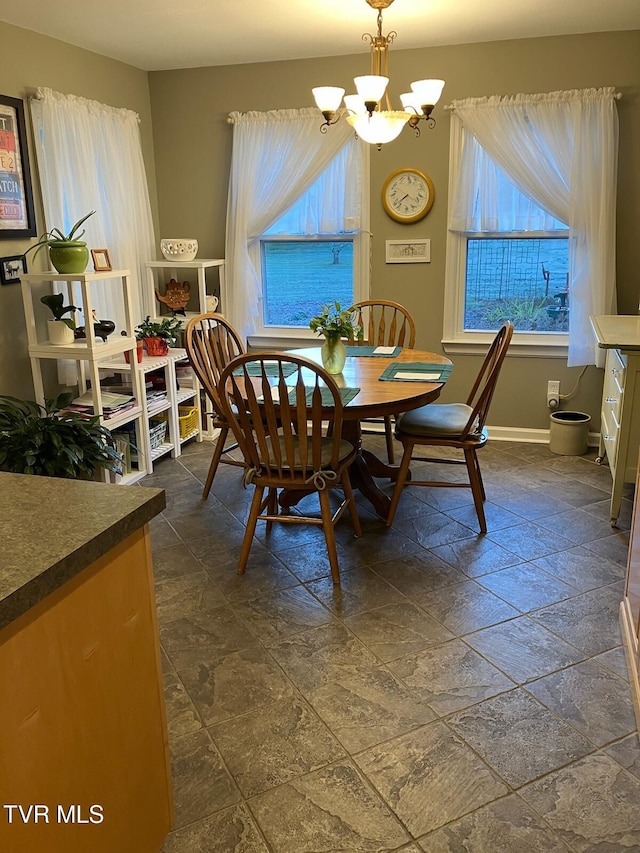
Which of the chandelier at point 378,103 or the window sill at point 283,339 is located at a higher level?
the chandelier at point 378,103

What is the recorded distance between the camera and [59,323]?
347cm

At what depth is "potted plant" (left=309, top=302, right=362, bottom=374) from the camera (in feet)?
10.2

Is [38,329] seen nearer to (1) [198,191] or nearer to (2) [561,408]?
(1) [198,191]

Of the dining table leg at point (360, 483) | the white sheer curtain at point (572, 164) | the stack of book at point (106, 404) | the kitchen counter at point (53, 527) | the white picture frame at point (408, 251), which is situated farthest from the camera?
the white picture frame at point (408, 251)

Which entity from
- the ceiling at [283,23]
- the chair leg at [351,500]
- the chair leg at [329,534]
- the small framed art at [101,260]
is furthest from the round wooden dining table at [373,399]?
the ceiling at [283,23]

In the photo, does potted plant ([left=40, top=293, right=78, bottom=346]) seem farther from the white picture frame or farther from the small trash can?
the small trash can

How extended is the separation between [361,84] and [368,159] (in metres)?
1.66

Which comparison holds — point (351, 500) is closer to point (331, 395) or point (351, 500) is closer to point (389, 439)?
point (331, 395)

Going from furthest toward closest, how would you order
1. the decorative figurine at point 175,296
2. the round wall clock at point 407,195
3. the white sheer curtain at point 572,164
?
the decorative figurine at point 175,296
the round wall clock at point 407,195
the white sheer curtain at point 572,164

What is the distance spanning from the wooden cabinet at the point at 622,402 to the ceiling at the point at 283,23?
1.58m

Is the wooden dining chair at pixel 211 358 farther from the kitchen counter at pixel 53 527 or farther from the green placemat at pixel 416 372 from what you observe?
the kitchen counter at pixel 53 527

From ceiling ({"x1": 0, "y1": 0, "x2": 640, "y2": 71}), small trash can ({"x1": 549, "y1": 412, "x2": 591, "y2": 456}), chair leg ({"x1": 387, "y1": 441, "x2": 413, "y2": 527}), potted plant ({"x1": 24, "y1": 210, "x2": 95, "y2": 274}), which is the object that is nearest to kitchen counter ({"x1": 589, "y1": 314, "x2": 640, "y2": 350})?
small trash can ({"x1": 549, "y1": 412, "x2": 591, "y2": 456})

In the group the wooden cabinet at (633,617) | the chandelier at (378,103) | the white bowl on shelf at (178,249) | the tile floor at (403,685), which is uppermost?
the chandelier at (378,103)

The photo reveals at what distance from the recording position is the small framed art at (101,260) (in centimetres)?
388
